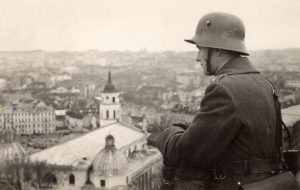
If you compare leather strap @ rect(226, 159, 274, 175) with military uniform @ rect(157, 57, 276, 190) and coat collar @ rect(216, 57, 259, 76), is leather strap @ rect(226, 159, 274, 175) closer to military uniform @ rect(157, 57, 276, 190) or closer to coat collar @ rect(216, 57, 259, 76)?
military uniform @ rect(157, 57, 276, 190)

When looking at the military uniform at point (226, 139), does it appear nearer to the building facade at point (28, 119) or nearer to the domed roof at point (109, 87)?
the building facade at point (28, 119)

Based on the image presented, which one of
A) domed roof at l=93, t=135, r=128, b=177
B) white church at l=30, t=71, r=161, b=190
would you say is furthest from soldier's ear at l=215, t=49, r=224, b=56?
domed roof at l=93, t=135, r=128, b=177

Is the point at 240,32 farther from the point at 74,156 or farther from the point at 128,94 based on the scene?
the point at 128,94

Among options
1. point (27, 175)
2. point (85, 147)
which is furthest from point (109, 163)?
point (85, 147)

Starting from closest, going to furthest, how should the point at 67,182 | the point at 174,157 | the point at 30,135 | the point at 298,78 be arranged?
the point at 174,157, the point at 298,78, the point at 67,182, the point at 30,135

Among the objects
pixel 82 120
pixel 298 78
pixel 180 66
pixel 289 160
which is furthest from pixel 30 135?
pixel 289 160

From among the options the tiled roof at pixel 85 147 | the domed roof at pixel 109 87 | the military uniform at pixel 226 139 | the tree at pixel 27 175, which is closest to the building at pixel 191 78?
the tiled roof at pixel 85 147
